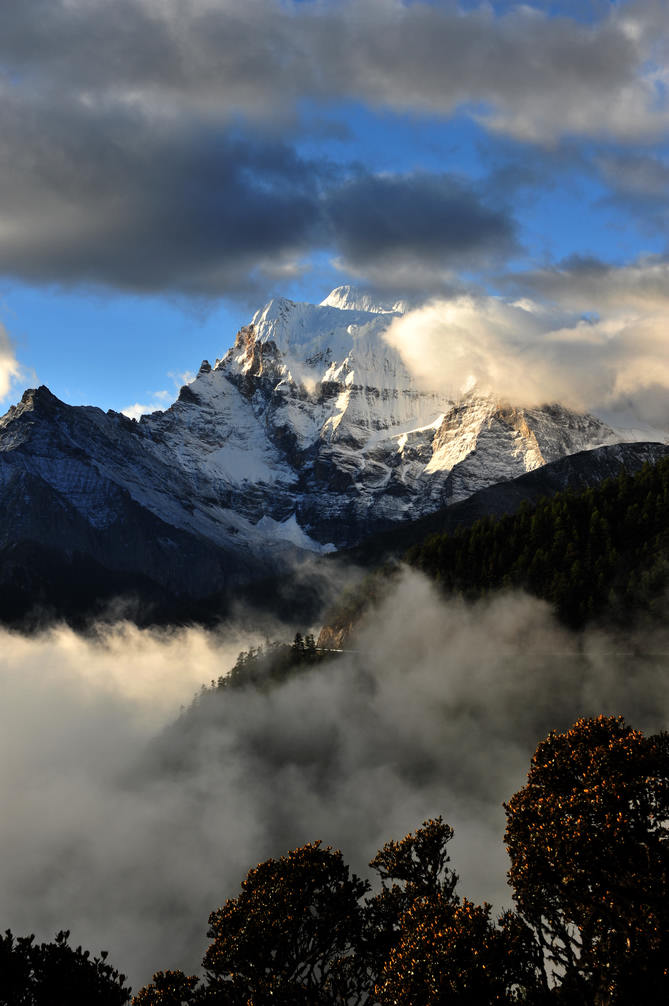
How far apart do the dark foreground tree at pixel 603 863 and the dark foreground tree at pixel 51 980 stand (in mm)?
28939

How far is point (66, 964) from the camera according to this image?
57.6 meters

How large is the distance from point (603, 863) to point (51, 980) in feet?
122

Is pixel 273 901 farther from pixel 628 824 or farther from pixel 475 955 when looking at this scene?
pixel 628 824

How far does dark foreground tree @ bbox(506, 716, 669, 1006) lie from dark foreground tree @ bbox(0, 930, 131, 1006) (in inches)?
1139

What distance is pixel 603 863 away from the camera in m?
47.4

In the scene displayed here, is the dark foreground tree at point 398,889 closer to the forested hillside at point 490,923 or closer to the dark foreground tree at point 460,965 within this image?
the forested hillside at point 490,923

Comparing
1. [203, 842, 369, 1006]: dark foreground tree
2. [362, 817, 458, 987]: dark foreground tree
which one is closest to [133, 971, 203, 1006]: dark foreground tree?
[203, 842, 369, 1006]: dark foreground tree

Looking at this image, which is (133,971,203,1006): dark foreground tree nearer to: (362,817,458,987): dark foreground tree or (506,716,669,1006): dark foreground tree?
(362,817,458,987): dark foreground tree

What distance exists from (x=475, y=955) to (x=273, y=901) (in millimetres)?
17020

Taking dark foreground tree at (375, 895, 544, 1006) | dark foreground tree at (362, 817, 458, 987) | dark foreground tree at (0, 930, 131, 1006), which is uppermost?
dark foreground tree at (362, 817, 458, 987)

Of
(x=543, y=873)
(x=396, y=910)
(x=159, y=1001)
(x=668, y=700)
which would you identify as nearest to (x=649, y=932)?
(x=543, y=873)

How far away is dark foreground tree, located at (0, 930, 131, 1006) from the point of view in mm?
55094

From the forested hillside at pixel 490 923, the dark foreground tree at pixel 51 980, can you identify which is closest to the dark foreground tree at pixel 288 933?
the forested hillside at pixel 490 923

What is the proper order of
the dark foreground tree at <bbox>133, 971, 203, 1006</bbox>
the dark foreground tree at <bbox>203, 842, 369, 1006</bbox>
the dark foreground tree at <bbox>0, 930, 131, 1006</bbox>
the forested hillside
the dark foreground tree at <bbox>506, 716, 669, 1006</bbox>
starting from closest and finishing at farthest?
the dark foreground tree at <bbox>506, 716, 669, 1006</bbox> < the forested hillside < the dark foreground tree at <bbox>133, 971, 203, 1006</bbox> < the dark foreground tree at <bbox>203, 842, 369, 1006</bbox> < the dark foreground tree at <bbox>0, 930, 131, 1006</bbox>
